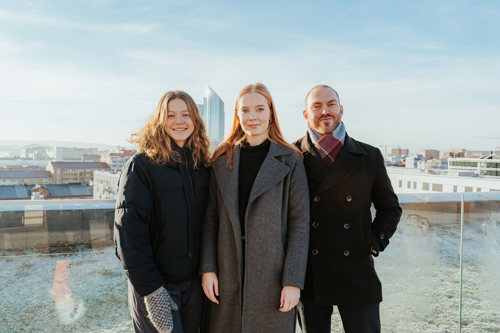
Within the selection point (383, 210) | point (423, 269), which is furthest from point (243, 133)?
point (423, 269)

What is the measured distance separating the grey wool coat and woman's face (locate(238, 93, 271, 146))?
0.44 ft

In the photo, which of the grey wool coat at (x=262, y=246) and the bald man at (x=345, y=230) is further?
the bald man at (x=345, y=230)

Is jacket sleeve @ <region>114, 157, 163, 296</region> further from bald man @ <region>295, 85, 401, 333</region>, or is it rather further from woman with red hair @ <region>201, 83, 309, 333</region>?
bald man @ <region>295, 85, 401, 333</region>

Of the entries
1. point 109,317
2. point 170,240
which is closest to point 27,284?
point 109,317

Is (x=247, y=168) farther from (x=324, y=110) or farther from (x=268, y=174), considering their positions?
(x=324, y=110)

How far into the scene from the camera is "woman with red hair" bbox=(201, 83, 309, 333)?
1.56 metres

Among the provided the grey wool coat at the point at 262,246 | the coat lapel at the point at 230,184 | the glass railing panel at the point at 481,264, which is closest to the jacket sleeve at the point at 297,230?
the grey wool coat at the point at 262,246

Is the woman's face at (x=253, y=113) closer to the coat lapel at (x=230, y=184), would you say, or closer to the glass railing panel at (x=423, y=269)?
the coat lapel at (x=230, y=184)

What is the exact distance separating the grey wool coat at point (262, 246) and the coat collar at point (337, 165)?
11cm

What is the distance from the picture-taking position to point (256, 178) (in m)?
1.60

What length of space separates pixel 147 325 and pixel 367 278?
3.50 ft

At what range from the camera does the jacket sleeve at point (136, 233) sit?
1426 millimetres

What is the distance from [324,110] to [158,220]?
3.24 ft

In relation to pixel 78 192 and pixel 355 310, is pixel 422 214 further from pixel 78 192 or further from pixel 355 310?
pixel 78 192
